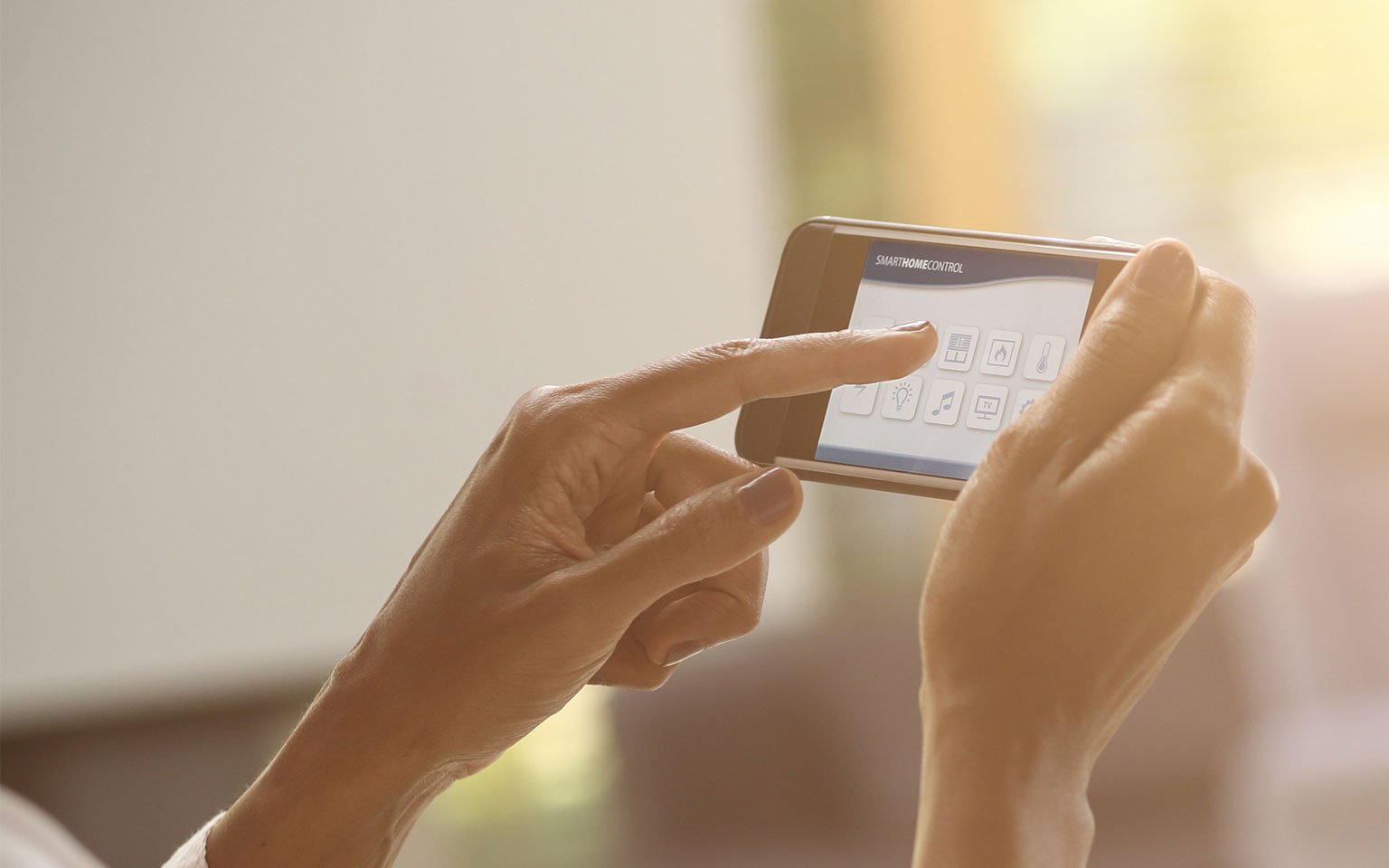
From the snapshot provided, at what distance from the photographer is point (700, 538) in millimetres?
539

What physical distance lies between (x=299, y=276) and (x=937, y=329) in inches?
70.4

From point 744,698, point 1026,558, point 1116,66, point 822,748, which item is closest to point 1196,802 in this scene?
point 822,748

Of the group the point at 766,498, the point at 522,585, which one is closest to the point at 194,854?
the point at 522,585

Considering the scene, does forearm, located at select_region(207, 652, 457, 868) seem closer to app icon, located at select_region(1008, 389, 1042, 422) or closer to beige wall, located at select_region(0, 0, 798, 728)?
app icon, located at select_region(1008, 389, 1042, 422)

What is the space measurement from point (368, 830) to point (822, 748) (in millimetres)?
1286

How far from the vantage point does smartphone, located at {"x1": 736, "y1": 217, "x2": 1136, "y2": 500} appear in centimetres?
64

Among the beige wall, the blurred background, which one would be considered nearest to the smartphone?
the blurred background

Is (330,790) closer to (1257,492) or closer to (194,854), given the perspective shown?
(194,854)

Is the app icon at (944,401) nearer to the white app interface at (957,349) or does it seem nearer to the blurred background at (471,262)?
the white app interface at (957,349)

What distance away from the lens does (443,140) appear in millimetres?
2184

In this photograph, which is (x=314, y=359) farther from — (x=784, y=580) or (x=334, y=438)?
(x=784, y=580)

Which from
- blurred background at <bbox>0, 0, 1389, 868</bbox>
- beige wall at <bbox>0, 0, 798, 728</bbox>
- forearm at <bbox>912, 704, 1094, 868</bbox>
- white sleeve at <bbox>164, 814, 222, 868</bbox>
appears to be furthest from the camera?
beige wall at <bbox>0, 0, 798, 728</bbox>

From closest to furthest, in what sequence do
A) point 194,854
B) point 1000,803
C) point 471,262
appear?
point 1000,803
point 194,854
point 471,262

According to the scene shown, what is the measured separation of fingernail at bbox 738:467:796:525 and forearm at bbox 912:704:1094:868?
113mm
